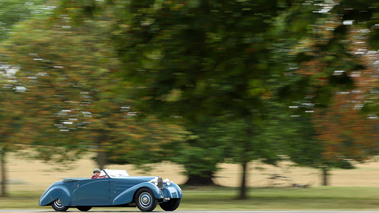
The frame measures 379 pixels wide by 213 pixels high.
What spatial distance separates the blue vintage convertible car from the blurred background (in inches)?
81.4

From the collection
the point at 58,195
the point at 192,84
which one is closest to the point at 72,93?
the point at 58,195

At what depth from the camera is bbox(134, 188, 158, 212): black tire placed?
17438 millimetres

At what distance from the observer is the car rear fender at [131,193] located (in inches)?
686

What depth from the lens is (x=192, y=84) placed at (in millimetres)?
8523

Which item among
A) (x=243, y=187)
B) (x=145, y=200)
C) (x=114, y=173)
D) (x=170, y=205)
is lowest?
(x=243, y=187)

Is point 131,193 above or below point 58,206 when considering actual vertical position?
above

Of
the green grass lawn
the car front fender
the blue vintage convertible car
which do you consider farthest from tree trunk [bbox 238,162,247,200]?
the car front fender

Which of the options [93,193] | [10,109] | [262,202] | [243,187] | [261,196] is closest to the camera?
[93,193]

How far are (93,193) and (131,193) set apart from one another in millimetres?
1275

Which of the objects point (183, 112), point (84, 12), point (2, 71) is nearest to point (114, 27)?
point (84, 12)

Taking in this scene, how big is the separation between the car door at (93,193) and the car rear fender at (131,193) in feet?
1.29

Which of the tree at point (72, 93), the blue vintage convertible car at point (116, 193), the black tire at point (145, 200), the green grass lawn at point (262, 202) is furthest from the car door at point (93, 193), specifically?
the tree at point (72, 93)

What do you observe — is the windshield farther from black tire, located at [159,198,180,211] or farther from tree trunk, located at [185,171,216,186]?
tree trunk, located at [185,171,216,186]

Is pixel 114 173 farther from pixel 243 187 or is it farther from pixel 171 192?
pixel 243 187
